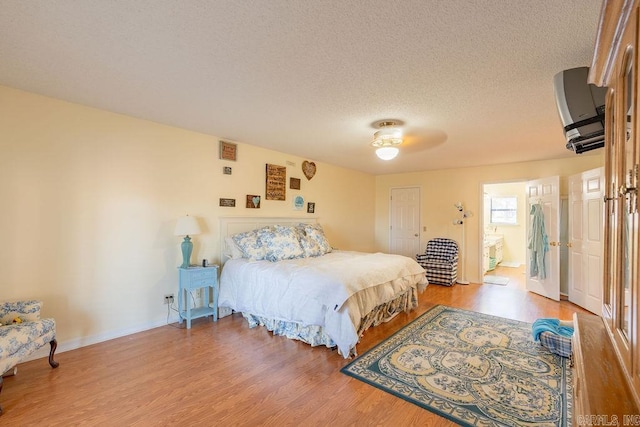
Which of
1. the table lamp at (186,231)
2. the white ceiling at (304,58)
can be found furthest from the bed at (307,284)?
the white ceiling at (304,58)

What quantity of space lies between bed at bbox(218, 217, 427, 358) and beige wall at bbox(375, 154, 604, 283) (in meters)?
2.41

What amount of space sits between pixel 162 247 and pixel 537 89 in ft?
13.3

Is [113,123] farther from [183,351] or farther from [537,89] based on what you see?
[537,89]

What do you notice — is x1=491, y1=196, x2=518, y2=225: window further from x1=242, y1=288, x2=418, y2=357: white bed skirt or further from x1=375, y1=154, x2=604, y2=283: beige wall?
x1=242, y1=288, x2=418, y2=357: white bed skirt

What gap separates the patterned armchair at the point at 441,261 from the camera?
5.55 meters

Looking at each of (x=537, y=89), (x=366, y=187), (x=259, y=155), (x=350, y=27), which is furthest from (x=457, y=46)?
(x=366, y=187)

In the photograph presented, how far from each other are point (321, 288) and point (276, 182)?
94.5 inches

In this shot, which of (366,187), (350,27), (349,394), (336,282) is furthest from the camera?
(366,187)

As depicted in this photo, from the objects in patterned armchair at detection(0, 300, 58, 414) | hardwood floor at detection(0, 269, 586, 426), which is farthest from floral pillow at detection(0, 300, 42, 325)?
hardwood floor at detection(0, 269, 586, 426)

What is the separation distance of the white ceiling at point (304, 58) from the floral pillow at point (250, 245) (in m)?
1.45

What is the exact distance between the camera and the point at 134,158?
3.17 meters

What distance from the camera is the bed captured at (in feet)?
8.89

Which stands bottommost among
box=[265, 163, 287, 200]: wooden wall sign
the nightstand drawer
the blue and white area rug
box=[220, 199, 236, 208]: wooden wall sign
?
the blue and white area rug

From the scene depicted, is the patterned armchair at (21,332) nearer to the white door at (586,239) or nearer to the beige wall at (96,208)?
the beige wall at (96,208)
